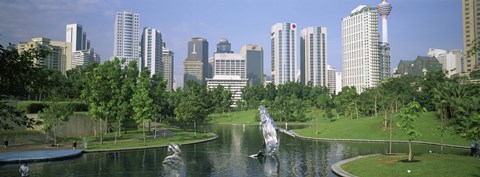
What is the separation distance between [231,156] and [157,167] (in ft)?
35.8

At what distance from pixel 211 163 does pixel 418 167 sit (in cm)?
1934

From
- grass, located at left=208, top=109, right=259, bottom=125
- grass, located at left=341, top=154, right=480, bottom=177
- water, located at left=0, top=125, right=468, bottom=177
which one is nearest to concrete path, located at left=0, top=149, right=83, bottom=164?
water, located at left=0, top=125, right=468, bottom=177

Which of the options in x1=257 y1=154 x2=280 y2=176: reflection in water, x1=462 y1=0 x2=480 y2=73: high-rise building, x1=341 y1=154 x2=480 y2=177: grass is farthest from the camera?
x1=462 y1=0 x2=480 y2=73: high-rise building

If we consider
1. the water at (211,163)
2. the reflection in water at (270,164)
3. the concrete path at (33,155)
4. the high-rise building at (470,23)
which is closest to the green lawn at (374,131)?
the water at (211,163)

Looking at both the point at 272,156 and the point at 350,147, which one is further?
the point at 350,147

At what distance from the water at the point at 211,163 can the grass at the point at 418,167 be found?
3.04 meters

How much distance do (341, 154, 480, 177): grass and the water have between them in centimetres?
304

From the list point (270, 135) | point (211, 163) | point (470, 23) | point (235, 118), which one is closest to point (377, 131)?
point (270, 135)

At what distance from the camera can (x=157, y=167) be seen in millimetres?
36625

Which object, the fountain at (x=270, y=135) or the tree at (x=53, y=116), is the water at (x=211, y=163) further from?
the tree at (x=53, y=116)

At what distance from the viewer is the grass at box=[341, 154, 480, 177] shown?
2916cm

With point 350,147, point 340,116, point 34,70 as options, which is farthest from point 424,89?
point 34,70

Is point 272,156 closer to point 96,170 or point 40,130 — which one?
point 96,170

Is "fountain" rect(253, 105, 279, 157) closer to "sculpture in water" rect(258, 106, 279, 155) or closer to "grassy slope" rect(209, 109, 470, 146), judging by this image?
"sculpture in water" rect(258, 106, 279, 155)
